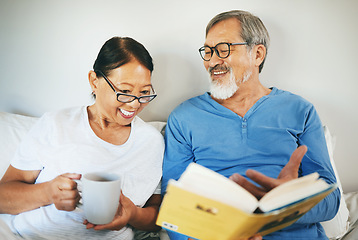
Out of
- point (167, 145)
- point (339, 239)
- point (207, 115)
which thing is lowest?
point (339, 239)

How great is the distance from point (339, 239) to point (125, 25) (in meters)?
1.66

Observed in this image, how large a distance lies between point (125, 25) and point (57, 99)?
0.61 meters

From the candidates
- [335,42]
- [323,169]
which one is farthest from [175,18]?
[323,169]

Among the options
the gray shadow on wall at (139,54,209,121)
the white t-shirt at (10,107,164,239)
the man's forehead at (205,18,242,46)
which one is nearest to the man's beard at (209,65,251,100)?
the man's forehead at (205,18,242,46)

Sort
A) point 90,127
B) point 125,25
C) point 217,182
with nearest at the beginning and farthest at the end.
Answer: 1. point 217,182
2. point 90,127
3. point 125,25

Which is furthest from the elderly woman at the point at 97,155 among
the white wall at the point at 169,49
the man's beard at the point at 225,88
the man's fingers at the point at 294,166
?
the man's fingers at the point at 294,166

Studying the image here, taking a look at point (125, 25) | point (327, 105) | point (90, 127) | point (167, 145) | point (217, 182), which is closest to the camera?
point (217, 182)

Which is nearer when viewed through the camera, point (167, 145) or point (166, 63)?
point (167, 145)

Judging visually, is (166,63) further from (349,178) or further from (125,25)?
(349,178)

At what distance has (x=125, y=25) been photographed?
1.79 metres

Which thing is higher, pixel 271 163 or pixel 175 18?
pixel 175 18

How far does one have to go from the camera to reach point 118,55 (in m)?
1.29

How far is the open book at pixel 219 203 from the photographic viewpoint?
72cm

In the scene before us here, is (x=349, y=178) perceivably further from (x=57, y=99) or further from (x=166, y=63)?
(x=57, y=99)
